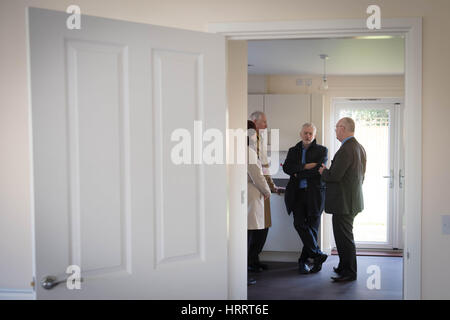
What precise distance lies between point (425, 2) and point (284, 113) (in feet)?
11.7

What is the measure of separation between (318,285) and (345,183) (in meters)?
1.08

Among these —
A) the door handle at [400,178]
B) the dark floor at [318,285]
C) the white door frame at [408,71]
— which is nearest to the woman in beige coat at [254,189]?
the dark floor at [318,285]

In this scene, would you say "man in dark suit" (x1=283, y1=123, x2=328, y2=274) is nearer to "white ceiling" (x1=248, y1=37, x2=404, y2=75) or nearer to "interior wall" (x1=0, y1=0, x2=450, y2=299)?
"white ceiling" (x1=248, y1=37, x2=404, y2=75)

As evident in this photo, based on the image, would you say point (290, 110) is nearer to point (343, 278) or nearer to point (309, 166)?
point (309, 166)

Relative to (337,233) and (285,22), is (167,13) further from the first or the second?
(337,233)

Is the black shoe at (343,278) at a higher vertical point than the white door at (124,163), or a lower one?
lower

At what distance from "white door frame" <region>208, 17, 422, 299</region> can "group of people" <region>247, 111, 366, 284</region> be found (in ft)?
5.97

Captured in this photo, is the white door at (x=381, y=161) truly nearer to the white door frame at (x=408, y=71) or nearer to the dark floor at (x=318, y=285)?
the dark floor at (x=318, y=285)

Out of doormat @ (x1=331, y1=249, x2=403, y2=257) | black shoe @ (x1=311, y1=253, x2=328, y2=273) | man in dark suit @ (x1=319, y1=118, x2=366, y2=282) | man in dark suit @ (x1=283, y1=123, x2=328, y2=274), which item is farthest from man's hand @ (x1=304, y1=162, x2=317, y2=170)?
doormat @ (x1=331, y1=249, x2=403, y2=257)

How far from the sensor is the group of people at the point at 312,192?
4074mm

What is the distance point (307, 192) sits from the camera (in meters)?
4.59

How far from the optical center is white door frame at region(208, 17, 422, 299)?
206 cm

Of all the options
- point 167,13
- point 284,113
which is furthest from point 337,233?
point 167,13

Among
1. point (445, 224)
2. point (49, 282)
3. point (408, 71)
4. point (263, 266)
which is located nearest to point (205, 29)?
point (408, 71)
